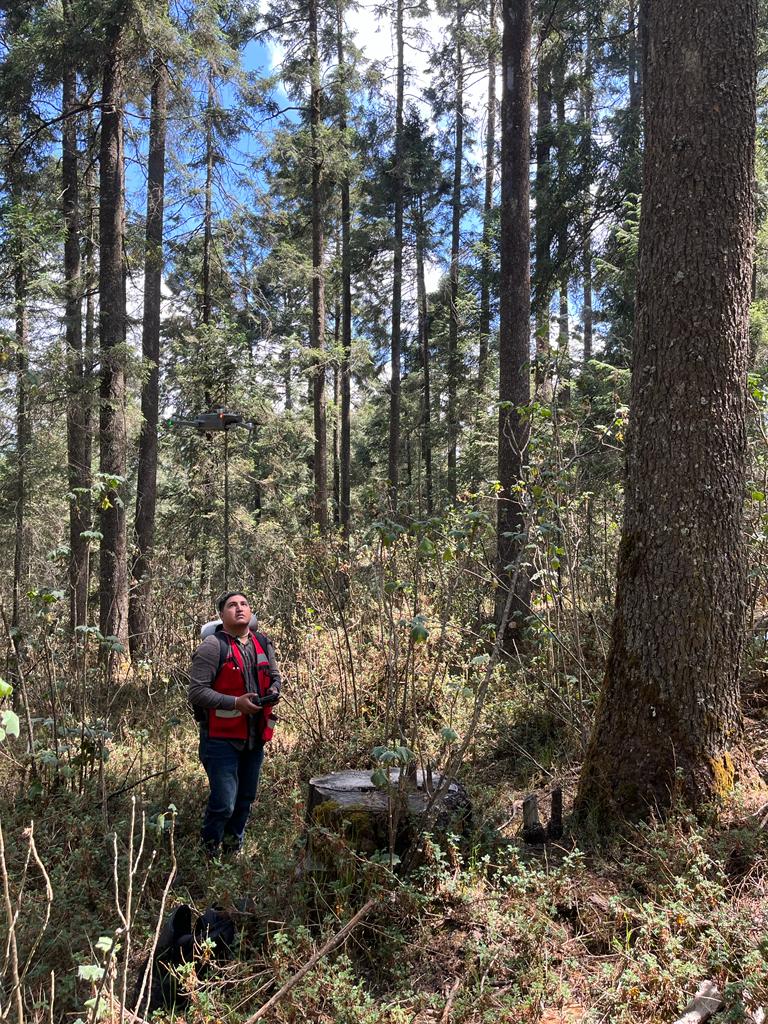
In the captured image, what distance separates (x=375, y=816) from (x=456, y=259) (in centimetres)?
2089

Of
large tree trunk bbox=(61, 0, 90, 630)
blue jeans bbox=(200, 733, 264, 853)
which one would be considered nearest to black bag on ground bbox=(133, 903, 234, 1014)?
blue jeans bbox=(200, 733, 264, 853)

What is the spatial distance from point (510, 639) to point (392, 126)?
60.1ft

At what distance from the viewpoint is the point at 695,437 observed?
3668 millimetres

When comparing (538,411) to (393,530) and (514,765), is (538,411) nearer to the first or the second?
(393,530)

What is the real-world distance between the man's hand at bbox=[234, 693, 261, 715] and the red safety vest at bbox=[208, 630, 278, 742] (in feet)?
0.20

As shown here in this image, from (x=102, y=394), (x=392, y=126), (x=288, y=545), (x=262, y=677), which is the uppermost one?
(x=392, y=126)

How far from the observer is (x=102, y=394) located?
9625mm

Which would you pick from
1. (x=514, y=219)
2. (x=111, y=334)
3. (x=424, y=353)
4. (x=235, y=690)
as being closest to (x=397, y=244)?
(x=424, y=353)

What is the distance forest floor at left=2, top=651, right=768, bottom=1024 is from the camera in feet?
9.15

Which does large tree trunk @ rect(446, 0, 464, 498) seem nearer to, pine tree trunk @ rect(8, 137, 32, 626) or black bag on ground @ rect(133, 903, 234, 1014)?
pine tree trunk @ rect(8, 137, 32, 626)

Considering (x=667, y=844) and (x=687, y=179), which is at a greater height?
(x=687, y=179)

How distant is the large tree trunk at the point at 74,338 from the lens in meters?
9.13

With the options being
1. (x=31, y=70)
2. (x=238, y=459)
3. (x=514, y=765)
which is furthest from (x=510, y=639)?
(x=31, y=70)

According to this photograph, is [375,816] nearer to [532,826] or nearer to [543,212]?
[532,826]
